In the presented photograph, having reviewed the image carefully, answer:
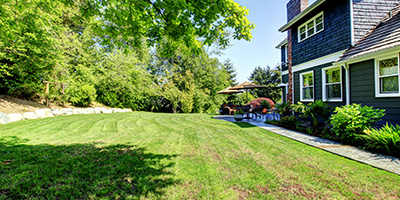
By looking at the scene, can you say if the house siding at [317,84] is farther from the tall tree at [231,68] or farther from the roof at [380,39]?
the tall tree at [231,68]

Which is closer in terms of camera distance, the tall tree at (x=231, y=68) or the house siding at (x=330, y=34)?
the house siding at (x=330, y=34)

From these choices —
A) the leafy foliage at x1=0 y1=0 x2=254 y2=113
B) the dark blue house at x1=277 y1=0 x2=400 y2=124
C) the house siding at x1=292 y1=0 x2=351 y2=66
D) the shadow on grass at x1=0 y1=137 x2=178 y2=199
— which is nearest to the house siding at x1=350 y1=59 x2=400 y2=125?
the dark blue house at x1=277 y1=0 x2=400 y2=124

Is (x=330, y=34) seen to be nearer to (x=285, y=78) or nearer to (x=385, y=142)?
(x=385, y=142)

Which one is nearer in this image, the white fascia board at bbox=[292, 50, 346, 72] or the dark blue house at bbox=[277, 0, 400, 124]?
the dark blue house at bbox=[277, 0, 400, 124]

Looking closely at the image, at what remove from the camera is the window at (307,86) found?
28.1ft

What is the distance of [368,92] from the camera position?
5.75m

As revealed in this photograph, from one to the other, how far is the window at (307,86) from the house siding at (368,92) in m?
2.19

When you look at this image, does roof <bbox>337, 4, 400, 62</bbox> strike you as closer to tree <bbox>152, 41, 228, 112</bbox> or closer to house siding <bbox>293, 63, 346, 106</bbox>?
house siding <bbox>293, 63, 346, 106</bbox>

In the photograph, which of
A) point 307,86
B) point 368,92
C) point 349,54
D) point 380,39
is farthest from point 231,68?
point 368,92

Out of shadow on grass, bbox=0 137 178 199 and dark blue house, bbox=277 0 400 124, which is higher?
dark blue house, bbox=277 0 400 124

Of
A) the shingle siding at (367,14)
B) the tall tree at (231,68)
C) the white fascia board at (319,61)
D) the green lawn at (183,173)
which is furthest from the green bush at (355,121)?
the tall tree at (231,68)

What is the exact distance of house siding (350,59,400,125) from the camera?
502 cm

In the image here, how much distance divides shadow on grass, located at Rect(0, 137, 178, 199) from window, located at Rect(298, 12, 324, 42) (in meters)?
8.74

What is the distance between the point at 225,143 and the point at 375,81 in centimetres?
511
